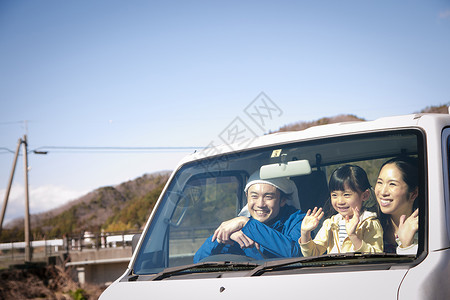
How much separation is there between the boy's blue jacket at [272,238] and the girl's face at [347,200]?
0.72 feet

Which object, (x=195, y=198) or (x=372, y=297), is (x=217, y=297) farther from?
(x=195, y=198)

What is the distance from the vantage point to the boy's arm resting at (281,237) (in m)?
3.11

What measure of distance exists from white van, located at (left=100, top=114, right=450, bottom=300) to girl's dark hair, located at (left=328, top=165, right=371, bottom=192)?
45 mm

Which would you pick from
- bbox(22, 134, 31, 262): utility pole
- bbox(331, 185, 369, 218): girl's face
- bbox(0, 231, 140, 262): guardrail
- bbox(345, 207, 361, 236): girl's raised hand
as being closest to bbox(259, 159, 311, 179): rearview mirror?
bbox(331, 185, 369, 218): girl's face

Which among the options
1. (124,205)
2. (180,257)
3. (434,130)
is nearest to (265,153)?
(180,257)

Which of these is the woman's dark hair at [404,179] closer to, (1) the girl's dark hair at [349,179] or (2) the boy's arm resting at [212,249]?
(1) the girl's dark hair at [349,179]

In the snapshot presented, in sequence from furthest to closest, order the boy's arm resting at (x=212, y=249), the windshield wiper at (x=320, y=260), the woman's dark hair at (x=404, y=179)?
the boy's arm resting at (x=212, y=249)
the woman's dark hair at (x=404, y=179)
the windshield wiper at (x=320, y=260)

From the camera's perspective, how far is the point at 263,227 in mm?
3359

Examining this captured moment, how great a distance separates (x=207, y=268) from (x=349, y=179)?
1042 mm

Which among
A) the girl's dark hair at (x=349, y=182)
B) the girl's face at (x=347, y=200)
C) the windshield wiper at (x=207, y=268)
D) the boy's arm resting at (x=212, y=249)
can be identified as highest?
the girl's dark hair at (x=349, y=182)

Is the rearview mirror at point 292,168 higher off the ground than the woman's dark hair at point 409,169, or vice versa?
the rearview mirror at point 292,168

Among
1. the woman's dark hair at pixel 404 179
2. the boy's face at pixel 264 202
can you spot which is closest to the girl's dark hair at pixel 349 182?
the woman's dark hair at pixel 404 179

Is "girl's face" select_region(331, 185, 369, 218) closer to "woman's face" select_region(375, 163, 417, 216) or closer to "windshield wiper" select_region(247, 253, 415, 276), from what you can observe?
"woman's face" select_region(375, 163, 417, 216)

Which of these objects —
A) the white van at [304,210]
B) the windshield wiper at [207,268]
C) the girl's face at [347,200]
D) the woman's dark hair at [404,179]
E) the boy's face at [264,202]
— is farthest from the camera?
A: the boy's face at [264,202]
